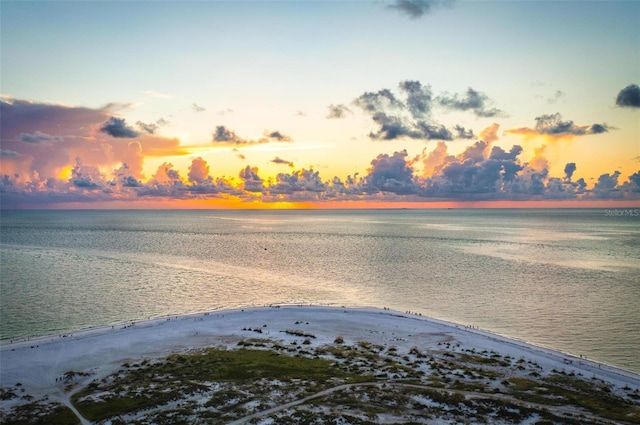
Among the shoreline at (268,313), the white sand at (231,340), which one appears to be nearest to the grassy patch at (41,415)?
the white sand at (231,340)

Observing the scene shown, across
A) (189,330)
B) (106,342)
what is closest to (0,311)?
(106,342)

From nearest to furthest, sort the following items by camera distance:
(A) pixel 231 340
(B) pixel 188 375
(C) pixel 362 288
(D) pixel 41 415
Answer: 1. (D) pixel 41 415
2. (B) pixel 188 375
3. (A) pixel 231 340
4. (C) pixel 362 288

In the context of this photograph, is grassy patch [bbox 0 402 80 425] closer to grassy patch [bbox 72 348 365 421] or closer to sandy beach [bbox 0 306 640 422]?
grassy patch [bbox 72 348 365 421]

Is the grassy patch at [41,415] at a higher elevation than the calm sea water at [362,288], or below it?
higher

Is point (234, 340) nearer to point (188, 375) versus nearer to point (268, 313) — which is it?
point (188, 375)

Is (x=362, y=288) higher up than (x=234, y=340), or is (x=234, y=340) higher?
(x=234, y=340)

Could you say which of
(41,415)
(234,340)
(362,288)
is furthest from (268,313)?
(41,415)

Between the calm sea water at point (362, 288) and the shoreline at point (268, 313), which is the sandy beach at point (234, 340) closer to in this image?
the shoreline at point (268, 313)

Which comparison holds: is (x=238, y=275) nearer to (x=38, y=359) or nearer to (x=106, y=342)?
(x=106, y=342)
